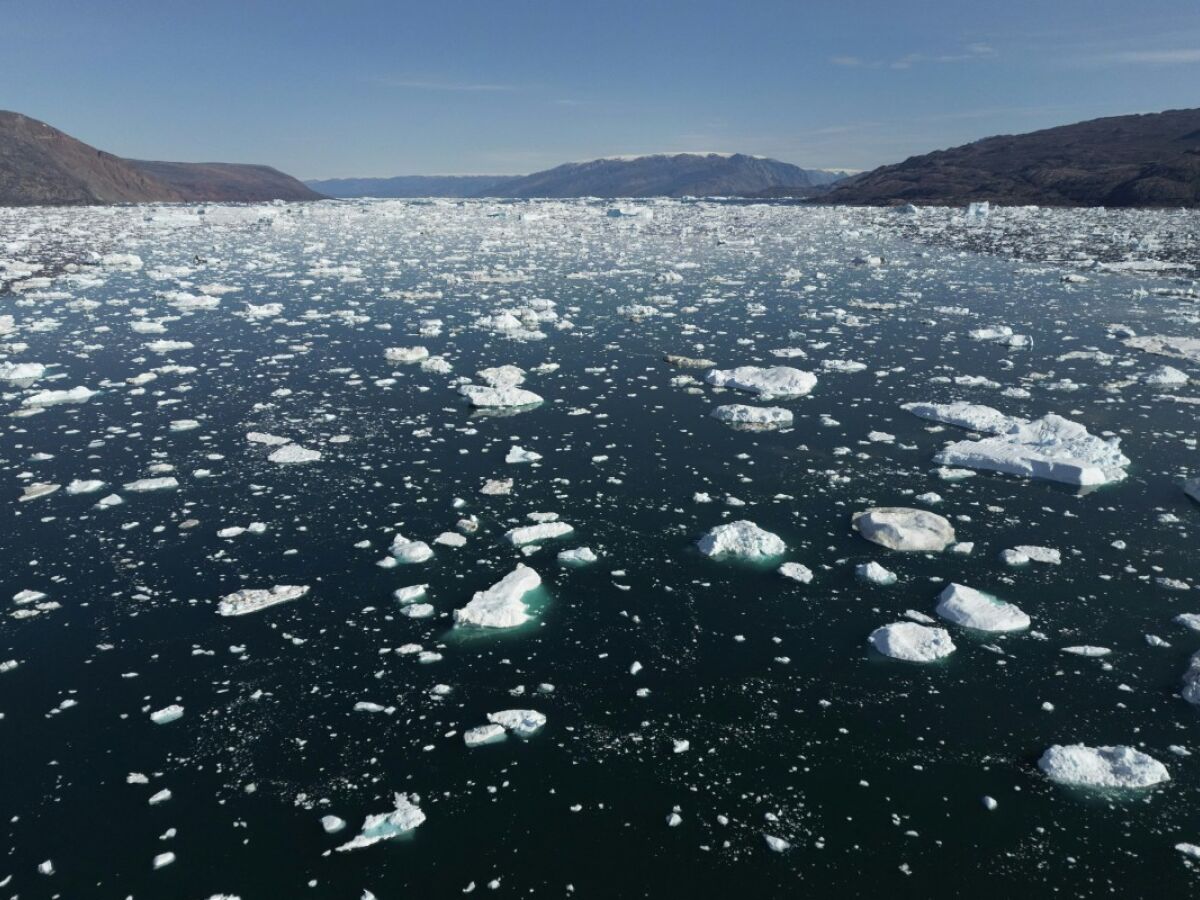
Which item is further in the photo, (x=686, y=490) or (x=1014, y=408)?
(x=1014, y=408)

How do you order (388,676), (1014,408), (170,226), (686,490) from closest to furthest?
(388,676) → (686,490) → (1014,408) → (170,226)

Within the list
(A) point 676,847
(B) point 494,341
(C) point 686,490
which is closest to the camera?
(A) point 676,847

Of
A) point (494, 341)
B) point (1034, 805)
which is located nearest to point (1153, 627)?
point (1034, 805)

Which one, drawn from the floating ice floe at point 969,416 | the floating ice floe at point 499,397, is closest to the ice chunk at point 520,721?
the floating ice floe at point 499,397

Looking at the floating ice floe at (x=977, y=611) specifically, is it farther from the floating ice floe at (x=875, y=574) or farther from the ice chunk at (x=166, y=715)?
the ice chunk at (x=166, y=715)

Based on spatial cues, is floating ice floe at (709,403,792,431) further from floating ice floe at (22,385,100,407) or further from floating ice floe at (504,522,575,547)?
floating ice floe at (22,385,100,407)

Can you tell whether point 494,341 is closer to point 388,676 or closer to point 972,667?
point 388,676

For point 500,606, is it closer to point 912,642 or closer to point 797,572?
point 797,572
